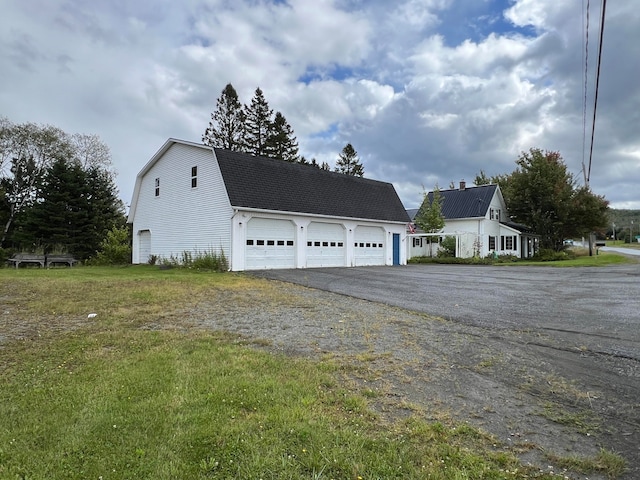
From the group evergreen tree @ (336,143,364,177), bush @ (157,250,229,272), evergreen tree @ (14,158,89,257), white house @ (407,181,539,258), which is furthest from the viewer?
evergreen tree @ (336,143,364,177)

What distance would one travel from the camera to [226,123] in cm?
4150

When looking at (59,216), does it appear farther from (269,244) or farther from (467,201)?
(467,201)

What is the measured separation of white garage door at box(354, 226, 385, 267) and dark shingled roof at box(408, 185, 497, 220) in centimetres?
1246

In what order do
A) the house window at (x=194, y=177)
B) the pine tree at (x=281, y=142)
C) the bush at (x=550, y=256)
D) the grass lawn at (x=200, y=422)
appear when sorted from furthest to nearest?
the pine tree at (x=281, y=142) < the bush at (x=550, y=256) < the house window at (x=194, y=177) < the grass lawn at (x=200, y=422)

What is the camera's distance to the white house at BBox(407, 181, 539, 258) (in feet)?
103

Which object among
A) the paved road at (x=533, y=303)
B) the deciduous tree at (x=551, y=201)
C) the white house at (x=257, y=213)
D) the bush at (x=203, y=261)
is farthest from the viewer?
the deciduous tree at (x=551, y=201)

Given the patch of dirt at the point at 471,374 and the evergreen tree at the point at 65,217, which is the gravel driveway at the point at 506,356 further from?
the evergreen tree at the point at 65,217

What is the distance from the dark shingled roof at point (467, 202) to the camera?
108 ft

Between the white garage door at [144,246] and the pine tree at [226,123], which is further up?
the pine tree at [226,123]

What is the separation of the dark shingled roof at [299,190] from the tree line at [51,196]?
1331 cm

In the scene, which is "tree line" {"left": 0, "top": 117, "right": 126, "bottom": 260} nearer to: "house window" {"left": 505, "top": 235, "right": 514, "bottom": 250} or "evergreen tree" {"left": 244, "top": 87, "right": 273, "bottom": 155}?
"evergreen tree" {"left": 244, "top": 87, "right": 273, "bottom": 155}

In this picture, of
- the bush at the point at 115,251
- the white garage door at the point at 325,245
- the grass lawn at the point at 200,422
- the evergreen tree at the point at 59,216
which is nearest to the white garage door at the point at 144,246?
the bush at the point at 115,251

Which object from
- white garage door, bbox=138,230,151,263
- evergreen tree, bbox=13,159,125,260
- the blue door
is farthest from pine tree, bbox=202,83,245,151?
the blue door

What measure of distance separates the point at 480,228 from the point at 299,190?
18.6 m
